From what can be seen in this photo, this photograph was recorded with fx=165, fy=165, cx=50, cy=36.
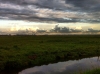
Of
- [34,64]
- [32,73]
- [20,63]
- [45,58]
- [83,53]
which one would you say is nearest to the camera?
[32,73]

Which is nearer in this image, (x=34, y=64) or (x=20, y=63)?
(x=20, y=63)

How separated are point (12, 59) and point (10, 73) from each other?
110 inches

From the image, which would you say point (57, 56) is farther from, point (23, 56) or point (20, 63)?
point (20, 63)

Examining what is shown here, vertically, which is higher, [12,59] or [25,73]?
[12,59]

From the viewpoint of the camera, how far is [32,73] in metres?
20.1

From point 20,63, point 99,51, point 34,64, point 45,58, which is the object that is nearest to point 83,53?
point 99,51

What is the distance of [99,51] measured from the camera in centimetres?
A: 3650

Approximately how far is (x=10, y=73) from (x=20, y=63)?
7.48ft

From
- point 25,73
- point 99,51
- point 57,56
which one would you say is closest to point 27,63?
point 25,73

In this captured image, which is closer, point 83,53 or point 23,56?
point 23,56

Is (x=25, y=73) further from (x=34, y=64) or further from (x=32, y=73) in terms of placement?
(x=34, y=64)

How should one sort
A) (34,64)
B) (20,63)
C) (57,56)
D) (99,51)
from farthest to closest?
1. (99,51)
2. (57,56)
3. (34,64)
4. (20,63)

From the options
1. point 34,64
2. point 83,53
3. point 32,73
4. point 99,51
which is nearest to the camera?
point 32,73

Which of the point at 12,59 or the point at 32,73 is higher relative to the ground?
the point at 12,59
